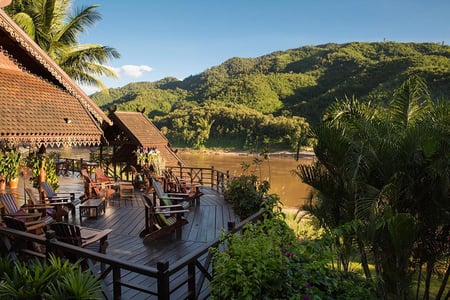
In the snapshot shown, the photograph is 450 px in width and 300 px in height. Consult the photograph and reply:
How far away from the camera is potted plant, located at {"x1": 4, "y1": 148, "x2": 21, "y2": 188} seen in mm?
8922

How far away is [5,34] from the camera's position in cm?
577

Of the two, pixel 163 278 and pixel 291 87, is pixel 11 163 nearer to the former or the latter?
pixel 163 278

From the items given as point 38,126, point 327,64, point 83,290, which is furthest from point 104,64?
point 327,64

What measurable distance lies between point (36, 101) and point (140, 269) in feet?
15.8

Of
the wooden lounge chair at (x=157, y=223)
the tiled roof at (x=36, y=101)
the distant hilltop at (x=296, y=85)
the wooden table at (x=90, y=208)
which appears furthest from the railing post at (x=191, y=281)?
the distant hilltop at (x=296, y=85)

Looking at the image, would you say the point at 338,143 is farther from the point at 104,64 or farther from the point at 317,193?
the point at 104,64

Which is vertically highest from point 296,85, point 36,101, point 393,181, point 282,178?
point 296,85

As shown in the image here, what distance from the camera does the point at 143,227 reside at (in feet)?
19.9

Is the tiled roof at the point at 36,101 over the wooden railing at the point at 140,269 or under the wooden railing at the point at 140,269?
over

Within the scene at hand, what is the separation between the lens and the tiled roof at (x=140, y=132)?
10383mm

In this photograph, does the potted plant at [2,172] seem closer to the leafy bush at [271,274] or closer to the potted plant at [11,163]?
the potted plant at [11,163]

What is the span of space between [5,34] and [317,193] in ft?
20.6

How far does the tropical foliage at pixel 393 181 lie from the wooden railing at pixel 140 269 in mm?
1555

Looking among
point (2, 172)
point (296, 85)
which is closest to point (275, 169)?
point (2, 172)
